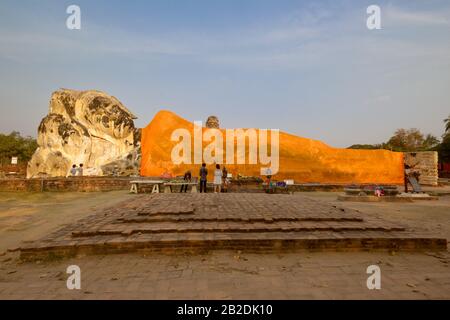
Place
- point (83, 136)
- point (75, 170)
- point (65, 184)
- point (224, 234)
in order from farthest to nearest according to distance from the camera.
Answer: point (83, 136), point (75, 170), point (65, 184), point (224, 234)

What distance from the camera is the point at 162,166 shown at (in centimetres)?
1755

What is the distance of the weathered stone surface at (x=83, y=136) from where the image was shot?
53.2 ft

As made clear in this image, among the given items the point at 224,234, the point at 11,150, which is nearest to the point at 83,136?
the point at 224,234

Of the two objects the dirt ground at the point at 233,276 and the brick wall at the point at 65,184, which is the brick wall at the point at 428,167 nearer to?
the dirt ground at the point at 233,276

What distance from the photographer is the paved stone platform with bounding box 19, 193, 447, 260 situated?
3.47 m

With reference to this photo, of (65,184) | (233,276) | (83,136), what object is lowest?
(233,276)

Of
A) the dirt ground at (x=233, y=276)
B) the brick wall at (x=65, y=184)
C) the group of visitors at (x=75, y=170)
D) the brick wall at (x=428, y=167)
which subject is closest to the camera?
the dirt ground at (x=233, y=276)

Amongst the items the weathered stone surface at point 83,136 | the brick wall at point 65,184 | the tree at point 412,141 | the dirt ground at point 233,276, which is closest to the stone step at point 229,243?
the dirt ground at point 233,276

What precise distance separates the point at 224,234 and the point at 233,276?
3.50 ft

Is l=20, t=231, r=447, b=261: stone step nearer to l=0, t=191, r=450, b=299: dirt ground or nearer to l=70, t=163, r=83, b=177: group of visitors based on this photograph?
l=0, t=191, r=450, b=299: dirt ground

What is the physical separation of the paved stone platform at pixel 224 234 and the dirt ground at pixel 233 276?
143mm

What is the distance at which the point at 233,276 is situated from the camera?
9.11 ft

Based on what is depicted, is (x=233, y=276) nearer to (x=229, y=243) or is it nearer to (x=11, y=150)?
(x=229, y=243)
